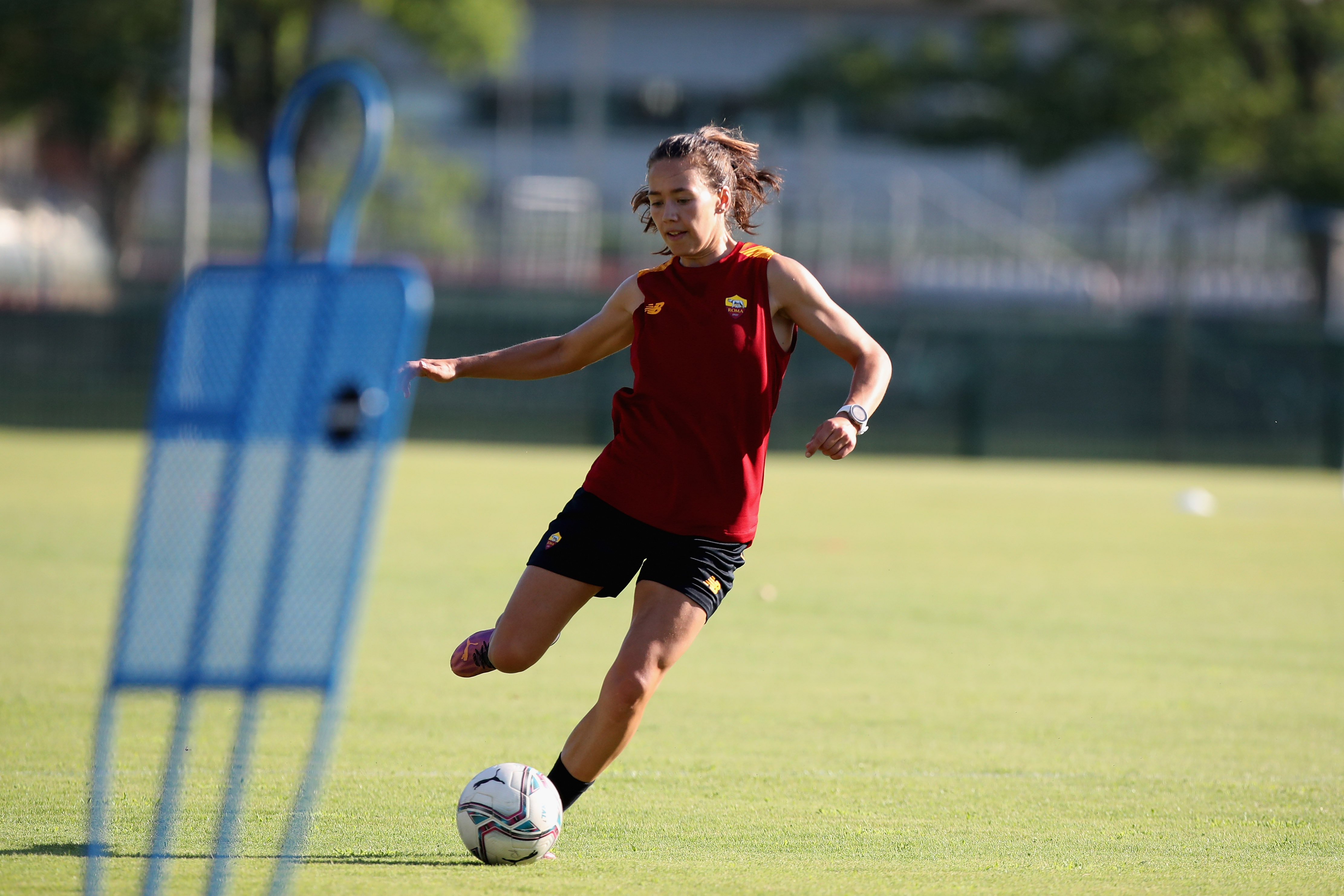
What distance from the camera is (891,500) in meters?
18.3

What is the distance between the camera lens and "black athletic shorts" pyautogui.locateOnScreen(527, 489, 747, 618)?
4.91 m

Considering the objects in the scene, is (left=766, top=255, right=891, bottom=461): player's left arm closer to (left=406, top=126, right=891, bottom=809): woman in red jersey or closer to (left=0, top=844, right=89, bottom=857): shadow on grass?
(left=406, top=126, right=891, bottom=809): woman in red jersey

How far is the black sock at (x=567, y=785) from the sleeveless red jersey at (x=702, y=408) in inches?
32.5

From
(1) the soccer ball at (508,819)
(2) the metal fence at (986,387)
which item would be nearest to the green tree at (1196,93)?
(2) the metal fence at (986,387)

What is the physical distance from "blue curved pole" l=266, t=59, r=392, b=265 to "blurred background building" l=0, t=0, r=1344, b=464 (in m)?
17.8

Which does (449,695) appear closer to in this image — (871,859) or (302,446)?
(871,859)

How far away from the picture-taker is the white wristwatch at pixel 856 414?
469cm

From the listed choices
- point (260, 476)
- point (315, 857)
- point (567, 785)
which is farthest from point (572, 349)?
point (260, 476)

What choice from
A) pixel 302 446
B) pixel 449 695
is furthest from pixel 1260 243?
pixel 302 446

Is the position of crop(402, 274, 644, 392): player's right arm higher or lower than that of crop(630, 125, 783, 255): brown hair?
lower

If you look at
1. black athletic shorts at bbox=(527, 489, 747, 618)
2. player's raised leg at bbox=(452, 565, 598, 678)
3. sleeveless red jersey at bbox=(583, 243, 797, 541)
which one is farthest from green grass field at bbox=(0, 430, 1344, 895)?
sleeveless red jersey at bbox=(583, 243, 797, 541)

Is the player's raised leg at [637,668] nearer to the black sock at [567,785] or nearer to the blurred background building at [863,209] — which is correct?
the black sock at [567,785]

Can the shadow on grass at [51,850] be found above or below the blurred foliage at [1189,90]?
below

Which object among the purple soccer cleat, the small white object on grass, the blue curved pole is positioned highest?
the blue curved pole
